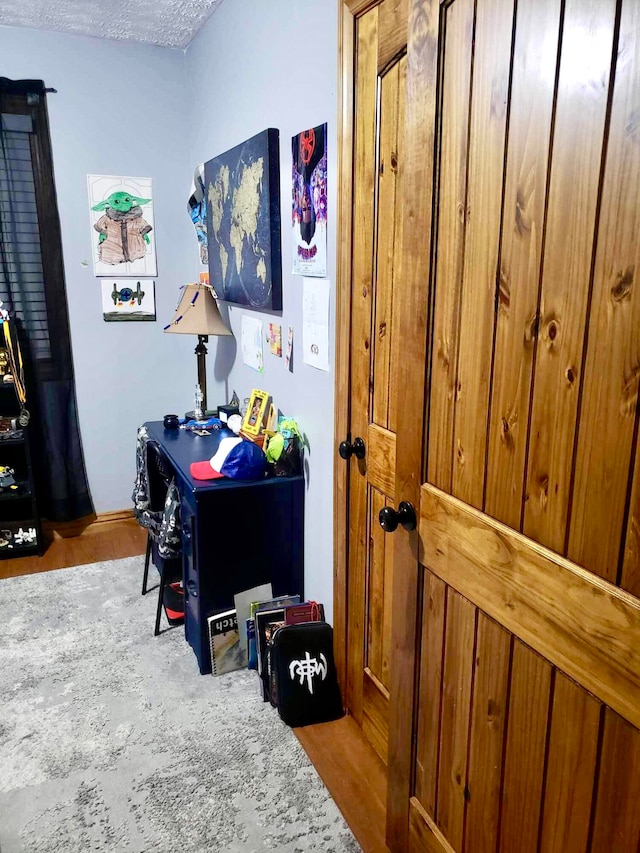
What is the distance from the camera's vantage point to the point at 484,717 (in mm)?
1240

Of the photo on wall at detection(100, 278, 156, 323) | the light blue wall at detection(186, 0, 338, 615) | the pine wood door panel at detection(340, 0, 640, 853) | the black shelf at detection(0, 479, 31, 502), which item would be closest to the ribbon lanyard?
the black shelf at detection(0, 479, 31, 502)

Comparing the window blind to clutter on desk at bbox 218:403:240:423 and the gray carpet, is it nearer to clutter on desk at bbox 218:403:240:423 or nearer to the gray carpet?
clutter on desk at bbox 218:403:240:423

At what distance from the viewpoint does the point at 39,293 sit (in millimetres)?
3381

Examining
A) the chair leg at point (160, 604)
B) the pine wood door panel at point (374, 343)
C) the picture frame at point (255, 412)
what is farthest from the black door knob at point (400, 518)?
the chair leg at point (160, 604)

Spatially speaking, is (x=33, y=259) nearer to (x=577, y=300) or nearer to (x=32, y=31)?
(x=32, y=31)

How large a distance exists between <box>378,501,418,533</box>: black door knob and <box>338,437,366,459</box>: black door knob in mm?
533

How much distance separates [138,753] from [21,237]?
99.8 inches

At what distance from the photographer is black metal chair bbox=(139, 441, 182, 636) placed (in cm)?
256

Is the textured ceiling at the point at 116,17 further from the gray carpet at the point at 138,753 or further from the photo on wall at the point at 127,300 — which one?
the gray carpet at the point at 138,753

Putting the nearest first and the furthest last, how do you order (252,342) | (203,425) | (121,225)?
(252,342)
(203,425)
(121,225)

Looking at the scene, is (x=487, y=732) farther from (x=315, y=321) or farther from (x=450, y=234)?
(x=315, y=321)

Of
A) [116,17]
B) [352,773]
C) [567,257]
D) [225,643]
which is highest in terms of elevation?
[116,17]

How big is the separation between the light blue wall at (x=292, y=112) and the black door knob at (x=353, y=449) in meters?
0.19

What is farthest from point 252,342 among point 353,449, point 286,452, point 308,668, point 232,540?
point 308,668
